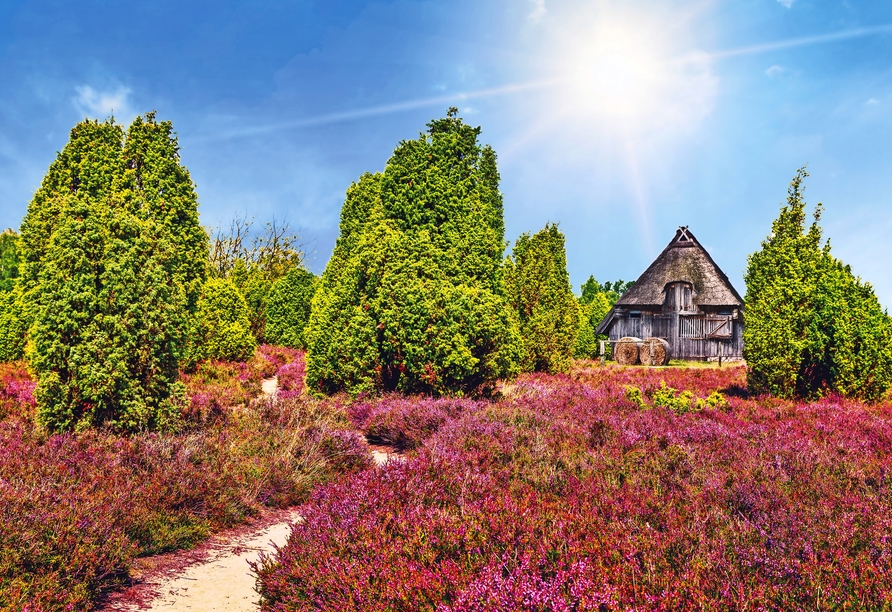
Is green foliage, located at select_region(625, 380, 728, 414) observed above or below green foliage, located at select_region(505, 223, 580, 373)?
below

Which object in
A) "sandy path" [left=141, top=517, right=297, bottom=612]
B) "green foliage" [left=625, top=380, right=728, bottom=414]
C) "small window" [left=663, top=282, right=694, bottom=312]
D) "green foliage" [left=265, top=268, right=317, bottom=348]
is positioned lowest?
"sandy path" [left=141, top=517, right=297, bottom=612]

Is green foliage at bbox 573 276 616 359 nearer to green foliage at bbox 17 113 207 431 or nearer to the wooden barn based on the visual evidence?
the wooden barn

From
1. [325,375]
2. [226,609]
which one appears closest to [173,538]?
[226,609]

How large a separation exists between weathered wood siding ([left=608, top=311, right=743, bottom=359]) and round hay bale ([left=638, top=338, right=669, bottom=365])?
218cm

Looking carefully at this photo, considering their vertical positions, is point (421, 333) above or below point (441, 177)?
below

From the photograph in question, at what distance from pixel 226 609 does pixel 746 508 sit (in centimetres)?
419

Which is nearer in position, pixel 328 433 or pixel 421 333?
pixel 328 433

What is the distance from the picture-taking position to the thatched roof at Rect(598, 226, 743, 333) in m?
36.0

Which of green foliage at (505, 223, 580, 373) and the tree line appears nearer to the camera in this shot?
the tree line

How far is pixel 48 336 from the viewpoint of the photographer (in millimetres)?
7613

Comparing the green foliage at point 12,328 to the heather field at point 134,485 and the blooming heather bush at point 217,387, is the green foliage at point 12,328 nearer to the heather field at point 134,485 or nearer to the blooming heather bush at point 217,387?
the blooming heather bush at point 217,387

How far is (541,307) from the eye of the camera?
19453mm

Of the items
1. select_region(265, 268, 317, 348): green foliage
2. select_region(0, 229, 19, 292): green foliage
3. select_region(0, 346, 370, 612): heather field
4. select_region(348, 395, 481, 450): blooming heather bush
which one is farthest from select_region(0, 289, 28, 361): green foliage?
select_region(0, 229, 19, 292): green foliage

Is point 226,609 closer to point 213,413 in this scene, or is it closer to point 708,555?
point 708,555
